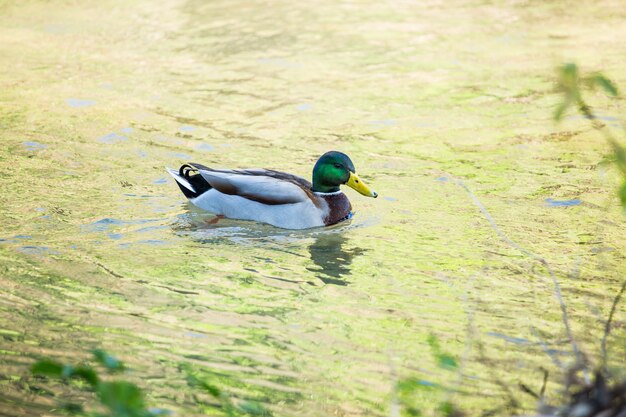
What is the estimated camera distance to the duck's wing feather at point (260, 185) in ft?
29.3

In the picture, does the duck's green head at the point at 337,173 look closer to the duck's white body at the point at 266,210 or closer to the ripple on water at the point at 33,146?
the duck's white body at the point at 266,210

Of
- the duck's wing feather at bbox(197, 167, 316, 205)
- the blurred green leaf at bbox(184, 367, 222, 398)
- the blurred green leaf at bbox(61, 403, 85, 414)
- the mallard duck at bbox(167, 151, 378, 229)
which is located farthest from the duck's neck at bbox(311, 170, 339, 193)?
the blurred green leaf at bbox(184, 367, 222, 398)

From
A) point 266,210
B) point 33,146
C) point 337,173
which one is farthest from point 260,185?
point 33,146

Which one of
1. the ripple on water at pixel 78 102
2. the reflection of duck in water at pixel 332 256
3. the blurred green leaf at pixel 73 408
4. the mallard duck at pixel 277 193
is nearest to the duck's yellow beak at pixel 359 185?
the mallard duck at pixel 277 193

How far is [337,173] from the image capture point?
9211 mm

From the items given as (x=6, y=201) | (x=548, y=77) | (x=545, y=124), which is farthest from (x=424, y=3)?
(x=6, y=201)

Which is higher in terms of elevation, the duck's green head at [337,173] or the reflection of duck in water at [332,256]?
the duck's green head at [337,173]

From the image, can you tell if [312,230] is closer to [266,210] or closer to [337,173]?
[266,210]

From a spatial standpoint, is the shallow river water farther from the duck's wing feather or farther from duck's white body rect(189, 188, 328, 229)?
the duck's wing feather

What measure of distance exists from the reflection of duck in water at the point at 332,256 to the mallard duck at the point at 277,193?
31cm

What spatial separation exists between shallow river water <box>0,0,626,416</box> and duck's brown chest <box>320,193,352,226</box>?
0.12 metres

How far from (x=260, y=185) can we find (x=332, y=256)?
44.9 inches

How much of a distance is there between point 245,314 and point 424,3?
12698 mm

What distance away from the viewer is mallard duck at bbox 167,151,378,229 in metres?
8.95
